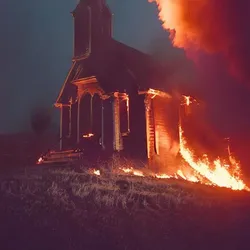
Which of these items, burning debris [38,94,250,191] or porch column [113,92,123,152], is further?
porch column [113,92,123,152]

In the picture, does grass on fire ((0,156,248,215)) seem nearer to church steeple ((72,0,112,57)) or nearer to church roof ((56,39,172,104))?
church roof ((56,39,172,104))

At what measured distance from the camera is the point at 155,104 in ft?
72.8

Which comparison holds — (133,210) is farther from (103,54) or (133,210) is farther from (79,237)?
(103,54)

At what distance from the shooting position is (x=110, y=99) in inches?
871

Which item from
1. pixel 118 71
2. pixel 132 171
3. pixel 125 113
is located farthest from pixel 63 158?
pixel 118 71

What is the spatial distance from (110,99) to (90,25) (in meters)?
5.62

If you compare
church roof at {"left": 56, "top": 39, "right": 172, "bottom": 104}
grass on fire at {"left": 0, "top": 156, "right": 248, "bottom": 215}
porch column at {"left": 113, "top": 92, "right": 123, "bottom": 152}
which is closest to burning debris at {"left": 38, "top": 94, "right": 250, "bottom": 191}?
church roof at {"left": 56, "top": 39, "right": 172, "bottom": 104}

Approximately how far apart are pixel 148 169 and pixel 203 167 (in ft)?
13.8

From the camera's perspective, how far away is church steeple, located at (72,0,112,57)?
24203 mm

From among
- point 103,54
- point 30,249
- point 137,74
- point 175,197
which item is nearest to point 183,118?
point 137,74

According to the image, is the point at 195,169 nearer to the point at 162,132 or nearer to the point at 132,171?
the point at 162,132

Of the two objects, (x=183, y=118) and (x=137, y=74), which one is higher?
(x=137, y=74)

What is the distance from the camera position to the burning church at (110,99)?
21.6 meters

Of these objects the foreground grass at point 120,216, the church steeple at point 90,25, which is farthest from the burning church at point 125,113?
the foreground grass at point 120,216
